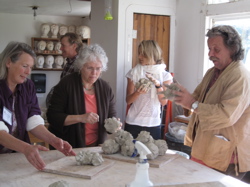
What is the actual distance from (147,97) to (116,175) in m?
1.56

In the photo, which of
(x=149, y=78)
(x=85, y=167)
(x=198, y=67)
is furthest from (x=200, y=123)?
(x=198, y=67)

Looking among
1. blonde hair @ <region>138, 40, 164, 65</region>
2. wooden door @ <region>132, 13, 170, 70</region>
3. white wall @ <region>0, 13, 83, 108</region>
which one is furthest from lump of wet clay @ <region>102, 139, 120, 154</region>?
white wall @ <region>0, 13, 83, 108</region>

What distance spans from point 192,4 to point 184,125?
54.4 inches

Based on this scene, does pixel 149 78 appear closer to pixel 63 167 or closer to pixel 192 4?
pixel 192 4

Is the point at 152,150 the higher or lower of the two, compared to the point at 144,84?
lower

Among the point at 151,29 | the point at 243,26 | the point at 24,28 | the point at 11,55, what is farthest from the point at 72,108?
the point at 24,28

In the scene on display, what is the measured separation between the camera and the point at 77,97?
7.23 ft

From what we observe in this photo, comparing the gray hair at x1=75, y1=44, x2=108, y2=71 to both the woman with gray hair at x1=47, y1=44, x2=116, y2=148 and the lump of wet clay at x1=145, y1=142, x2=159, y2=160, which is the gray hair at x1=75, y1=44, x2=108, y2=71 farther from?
the lump of wet clay at x1=145, y1=142, x2=159, y2=160

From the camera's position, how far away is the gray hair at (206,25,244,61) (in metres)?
1.88

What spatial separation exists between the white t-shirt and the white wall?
4.28 m

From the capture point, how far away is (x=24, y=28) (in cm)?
669

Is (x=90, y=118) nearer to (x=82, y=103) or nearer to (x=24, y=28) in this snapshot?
(x=82, y=103)

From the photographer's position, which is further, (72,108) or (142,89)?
(142,89)

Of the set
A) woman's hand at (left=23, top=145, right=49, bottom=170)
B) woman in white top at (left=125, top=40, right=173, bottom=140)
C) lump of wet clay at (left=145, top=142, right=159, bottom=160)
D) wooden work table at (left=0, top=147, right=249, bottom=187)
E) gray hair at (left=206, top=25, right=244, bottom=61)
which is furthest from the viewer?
woman in white top at (left=125, top=40, right=173, bottom=140)
